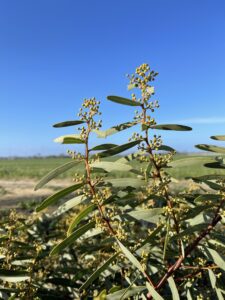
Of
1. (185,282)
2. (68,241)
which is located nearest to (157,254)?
(185,282)

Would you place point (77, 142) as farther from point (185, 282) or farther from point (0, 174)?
point (0, 174)

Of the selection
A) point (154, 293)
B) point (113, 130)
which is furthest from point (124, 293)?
point (113, 130)

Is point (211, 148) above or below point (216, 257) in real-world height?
above

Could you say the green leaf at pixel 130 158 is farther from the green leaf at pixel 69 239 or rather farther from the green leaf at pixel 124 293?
the green leaf at pixel 124 293

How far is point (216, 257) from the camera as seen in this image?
139 centimetres

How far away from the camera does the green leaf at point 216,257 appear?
1365 mm

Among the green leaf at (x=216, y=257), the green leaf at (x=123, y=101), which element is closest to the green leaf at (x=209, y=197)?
the green leaf at (x=216, y=257)

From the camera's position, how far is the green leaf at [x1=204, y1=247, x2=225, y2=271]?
1.37 metres

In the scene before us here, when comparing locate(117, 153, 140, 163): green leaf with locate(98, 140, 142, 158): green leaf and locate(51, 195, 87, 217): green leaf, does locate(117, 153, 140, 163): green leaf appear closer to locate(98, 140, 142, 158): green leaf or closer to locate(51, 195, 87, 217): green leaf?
locate(98, 140, 142, 158): green leaf

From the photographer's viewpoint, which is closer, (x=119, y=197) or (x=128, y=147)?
(x=128, y=147)

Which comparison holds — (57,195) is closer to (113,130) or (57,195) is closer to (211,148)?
(113,130)

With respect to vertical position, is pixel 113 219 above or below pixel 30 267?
above

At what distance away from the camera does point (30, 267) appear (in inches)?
62.1

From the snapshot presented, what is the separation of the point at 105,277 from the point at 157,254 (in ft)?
0.86
